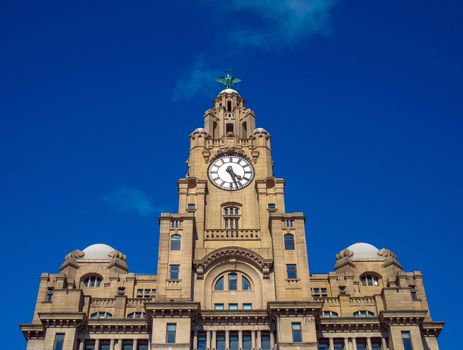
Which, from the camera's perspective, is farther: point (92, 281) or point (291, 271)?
point (92, 281)

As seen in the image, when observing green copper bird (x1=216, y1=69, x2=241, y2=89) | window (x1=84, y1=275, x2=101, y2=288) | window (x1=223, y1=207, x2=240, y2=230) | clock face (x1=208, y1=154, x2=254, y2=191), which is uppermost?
green copper bird (x1=216, y1=69, x2=241, y2=89)

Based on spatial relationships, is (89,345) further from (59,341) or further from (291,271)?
(291,271)

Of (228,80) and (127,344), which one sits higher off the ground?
(228,80)

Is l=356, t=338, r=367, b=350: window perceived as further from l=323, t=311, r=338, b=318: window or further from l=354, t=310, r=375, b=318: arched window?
l=323, t=311, r=338, b=318: window

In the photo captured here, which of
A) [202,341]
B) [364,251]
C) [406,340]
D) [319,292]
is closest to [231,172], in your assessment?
[364,251]

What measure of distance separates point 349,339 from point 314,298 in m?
5.89

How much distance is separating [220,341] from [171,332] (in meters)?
4.91

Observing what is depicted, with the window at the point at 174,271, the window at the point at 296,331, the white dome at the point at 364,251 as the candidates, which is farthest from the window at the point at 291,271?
the window at the point at 174,271

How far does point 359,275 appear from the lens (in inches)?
2923

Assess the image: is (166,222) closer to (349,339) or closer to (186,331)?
(186,331)

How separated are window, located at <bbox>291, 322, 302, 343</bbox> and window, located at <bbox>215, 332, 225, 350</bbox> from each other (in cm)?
680

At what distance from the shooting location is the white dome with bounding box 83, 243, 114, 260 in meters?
76.2

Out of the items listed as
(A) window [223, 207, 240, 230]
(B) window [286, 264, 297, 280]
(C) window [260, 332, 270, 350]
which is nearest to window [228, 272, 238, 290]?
(B) window [286, 264, 297, 280]

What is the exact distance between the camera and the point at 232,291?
69188mm
